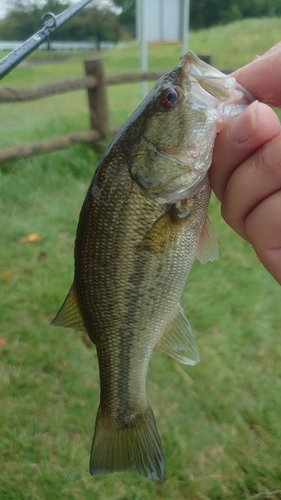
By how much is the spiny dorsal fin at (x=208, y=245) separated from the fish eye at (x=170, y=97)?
377 mm

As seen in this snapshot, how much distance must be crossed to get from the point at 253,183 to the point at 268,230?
162 millimetres

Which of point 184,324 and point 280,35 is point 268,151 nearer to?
point 184,324

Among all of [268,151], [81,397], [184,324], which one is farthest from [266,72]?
[81,397]

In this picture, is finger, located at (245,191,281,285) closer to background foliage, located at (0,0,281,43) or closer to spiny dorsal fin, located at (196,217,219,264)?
spiny dorsal fin, located at (196,217,219,264)

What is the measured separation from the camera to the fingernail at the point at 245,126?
1.07 m

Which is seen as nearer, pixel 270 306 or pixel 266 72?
pixel 266 72

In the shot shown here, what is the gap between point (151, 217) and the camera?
1252 millimetres

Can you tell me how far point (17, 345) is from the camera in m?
2.77

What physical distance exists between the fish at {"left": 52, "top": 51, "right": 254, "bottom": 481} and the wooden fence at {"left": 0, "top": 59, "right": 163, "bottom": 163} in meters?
3.55

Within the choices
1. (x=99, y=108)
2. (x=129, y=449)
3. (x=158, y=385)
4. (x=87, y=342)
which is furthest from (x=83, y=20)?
(x=129, y=449)

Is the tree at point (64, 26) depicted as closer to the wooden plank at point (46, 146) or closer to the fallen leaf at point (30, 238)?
the wooden plank at point (46, 146)

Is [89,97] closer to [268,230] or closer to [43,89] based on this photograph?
[43,89]

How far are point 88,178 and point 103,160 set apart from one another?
380 cm

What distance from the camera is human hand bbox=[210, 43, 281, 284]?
1.11 metres
